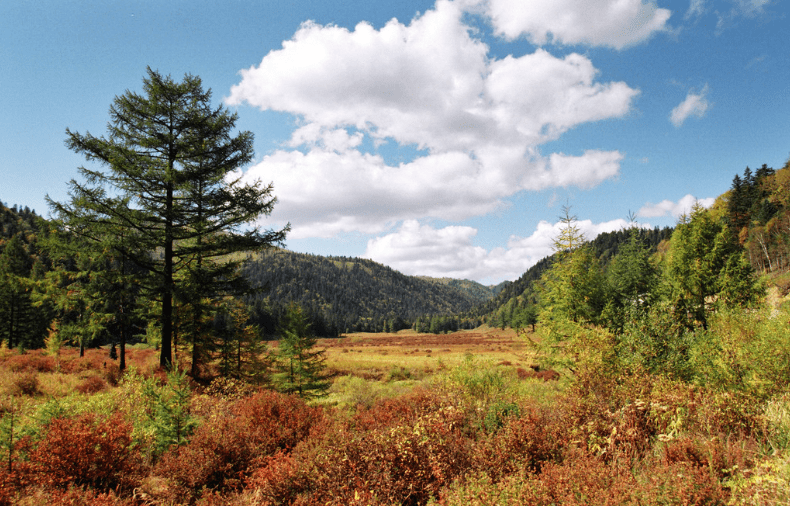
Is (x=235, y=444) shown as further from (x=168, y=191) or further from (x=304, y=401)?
(x=168, y=191)

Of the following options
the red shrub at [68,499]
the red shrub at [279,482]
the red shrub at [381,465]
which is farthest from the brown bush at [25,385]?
the red shrub at [381,465]

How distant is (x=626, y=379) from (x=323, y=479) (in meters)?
7.70

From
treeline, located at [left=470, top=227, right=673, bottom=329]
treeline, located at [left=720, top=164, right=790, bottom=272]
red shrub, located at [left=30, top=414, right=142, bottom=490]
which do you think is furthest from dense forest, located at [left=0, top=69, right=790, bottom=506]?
treeline, located at [left=470, top=227, right=673, bottom=329]

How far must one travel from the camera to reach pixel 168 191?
521 inches

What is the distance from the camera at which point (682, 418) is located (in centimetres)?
682

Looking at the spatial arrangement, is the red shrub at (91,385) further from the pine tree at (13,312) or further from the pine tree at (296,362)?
the pine tree at (13,312)

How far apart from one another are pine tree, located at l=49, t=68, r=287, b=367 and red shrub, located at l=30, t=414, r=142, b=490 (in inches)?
297

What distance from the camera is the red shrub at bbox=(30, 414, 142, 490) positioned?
16.0ft

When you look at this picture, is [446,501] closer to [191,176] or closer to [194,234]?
[194,234]

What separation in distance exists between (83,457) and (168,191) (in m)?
10.7

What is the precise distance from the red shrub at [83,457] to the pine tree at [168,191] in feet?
24.8

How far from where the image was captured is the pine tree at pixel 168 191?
1170 cm

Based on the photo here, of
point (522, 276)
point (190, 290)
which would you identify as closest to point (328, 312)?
point (522, 276)

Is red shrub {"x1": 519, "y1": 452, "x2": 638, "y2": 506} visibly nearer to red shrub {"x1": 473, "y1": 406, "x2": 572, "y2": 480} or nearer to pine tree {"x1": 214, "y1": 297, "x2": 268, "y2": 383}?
red shrub {"x1": 473, "y1": 406, "x2": 572, "y2": 480}
